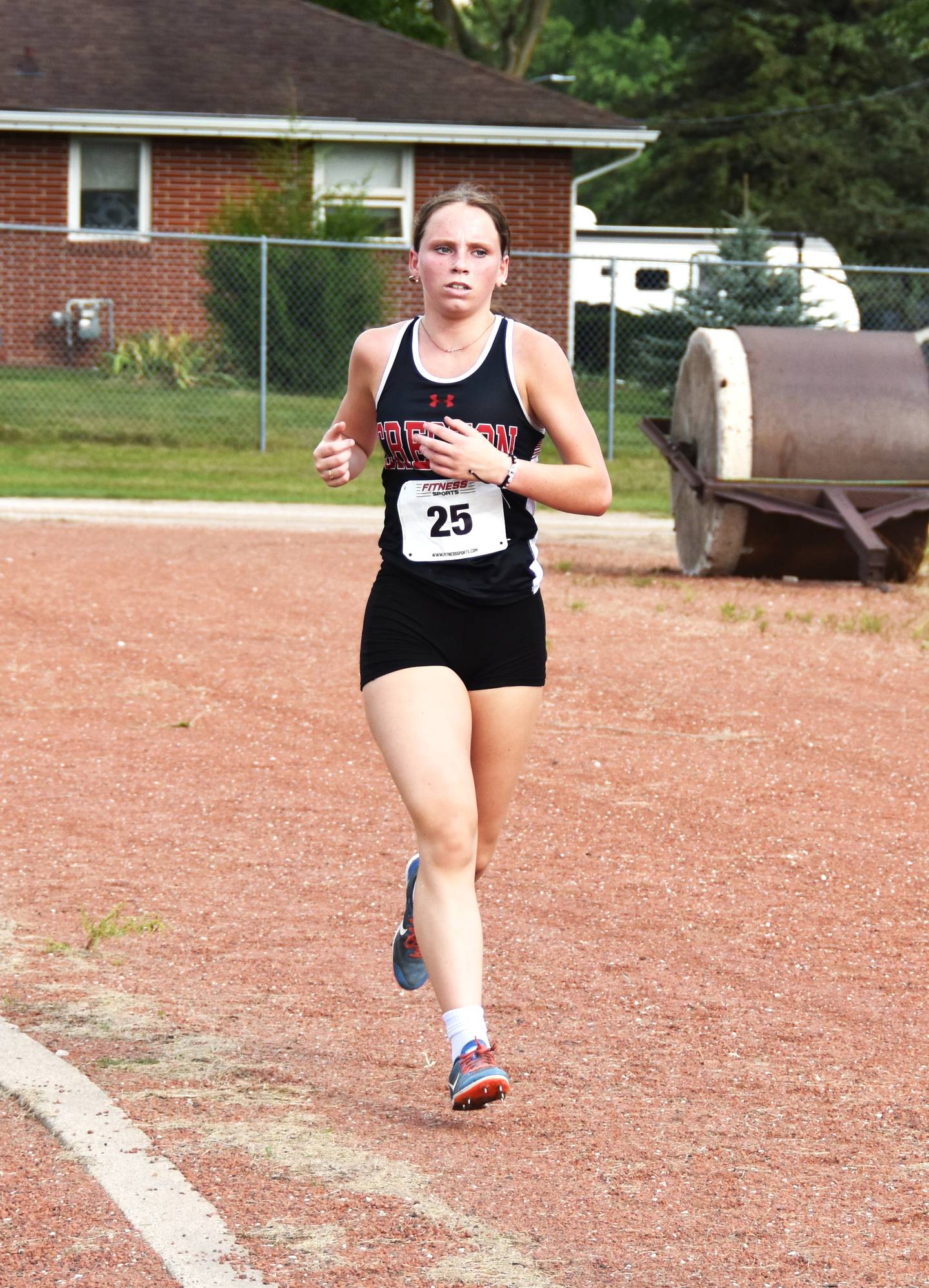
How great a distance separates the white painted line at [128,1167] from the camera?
3391mm

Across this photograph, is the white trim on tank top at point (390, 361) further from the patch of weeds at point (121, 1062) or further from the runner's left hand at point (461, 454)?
the patch of weeds at point (121, 1062)

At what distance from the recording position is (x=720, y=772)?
7871 millimetres

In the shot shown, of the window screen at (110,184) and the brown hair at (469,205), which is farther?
the window screen at (110,184)

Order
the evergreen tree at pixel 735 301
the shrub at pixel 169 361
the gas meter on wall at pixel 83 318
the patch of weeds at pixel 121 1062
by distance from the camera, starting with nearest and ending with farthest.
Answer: the patch of weeds at pixel 121 1062
the evergreen tree at pixel 735 301
the shrub at pixel 169 361
the gas meter on wall at pixel 83 318

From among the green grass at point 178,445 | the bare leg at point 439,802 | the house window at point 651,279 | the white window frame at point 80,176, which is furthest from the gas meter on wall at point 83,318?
the bare leg at point 439,802

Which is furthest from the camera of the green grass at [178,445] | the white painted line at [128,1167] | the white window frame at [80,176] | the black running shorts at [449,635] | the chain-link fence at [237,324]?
the white window frame at [80,176]

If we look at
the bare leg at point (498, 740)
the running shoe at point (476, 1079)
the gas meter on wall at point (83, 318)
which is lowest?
the running shoe at point (476, 1079)

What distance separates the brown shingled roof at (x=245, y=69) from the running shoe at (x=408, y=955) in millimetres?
23927

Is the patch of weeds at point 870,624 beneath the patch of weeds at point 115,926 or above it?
above

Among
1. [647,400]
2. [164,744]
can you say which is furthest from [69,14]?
[164,744]

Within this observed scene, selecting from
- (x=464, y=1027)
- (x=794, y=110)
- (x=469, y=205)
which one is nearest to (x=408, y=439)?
(x=469, y=205)

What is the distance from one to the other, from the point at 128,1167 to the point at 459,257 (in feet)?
6.83

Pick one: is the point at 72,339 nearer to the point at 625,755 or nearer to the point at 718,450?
the point at 718,450

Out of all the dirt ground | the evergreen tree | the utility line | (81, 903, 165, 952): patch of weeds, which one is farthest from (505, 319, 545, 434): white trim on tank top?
the utility line
